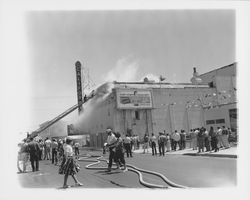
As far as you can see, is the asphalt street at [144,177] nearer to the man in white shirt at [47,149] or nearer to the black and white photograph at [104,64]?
the black and white photograph at [104,64]

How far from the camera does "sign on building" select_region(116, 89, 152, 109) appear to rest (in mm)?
21469

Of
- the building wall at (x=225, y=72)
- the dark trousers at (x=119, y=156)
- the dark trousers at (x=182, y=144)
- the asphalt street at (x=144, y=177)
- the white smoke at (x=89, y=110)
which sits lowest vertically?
the asphalt street at (x=144, y=177)

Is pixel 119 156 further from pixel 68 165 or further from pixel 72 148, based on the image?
pixel 68 165

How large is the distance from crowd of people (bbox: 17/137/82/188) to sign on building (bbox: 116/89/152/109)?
9.25 metres

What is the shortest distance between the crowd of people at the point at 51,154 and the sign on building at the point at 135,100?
925 centimetres

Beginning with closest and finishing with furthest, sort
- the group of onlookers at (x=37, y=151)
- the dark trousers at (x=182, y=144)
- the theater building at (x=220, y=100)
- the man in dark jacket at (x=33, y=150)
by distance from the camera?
the group of onlookers at (x=37, y=151)
the man in dark jacket at (x=33, y=150)
the dark trousers at (x=182, y=144)
the theater building at (x=220, y=100)

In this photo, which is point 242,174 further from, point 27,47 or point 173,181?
point 27,47

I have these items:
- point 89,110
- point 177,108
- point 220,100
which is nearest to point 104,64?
point 89,110

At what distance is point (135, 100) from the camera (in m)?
22.0

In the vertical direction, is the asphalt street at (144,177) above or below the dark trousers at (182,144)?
below

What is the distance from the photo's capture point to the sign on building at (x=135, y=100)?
21.5 m

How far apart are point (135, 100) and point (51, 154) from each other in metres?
10.5

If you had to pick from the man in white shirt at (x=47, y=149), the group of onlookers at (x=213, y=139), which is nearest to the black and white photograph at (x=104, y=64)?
the man in white shirt at (x=47, y=149)

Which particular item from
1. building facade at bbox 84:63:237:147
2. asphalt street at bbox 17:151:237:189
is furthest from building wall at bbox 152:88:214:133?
asphalt street at bbox 17:151:237:189
